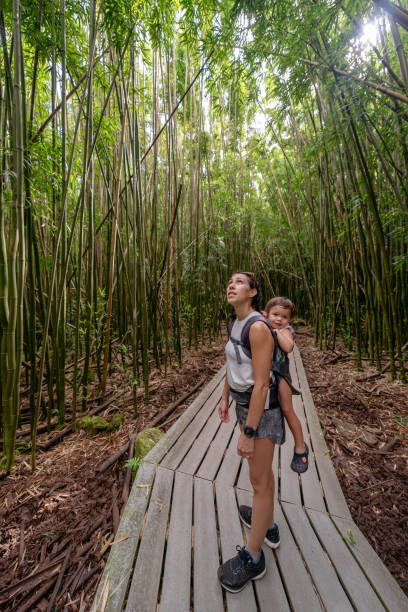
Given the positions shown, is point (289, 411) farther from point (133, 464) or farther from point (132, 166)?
point (132, 166)

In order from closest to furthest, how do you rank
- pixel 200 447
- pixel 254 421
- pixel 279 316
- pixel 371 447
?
pixel 254 421 < pixel 279 316 < pixel 200 447 < pixel 371 447

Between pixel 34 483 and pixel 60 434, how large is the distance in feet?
1.09

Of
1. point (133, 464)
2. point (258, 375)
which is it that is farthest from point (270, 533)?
point (133, 464)

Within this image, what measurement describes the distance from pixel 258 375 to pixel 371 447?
1.35 metres

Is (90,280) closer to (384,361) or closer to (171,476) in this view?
(171,476)

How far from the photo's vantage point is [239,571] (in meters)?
0.74

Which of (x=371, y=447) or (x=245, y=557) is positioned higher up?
(x=245, y=557)

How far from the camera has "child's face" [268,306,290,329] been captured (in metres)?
0.95

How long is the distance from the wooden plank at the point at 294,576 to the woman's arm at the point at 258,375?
1.30 ft

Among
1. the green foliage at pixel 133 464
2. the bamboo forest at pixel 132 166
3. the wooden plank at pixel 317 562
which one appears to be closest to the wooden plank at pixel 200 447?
the green foliage at pixel 133 464

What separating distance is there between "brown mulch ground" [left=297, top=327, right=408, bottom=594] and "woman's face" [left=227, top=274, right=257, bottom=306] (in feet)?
3.60

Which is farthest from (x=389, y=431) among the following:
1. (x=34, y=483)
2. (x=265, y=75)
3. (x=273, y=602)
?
(x=265, y=75)

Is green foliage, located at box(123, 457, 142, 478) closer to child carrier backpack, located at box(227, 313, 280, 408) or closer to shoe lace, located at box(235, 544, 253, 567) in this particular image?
shoe lace, located at box(235, 544, 253, 567)

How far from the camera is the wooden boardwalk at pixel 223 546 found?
0.70 metres
